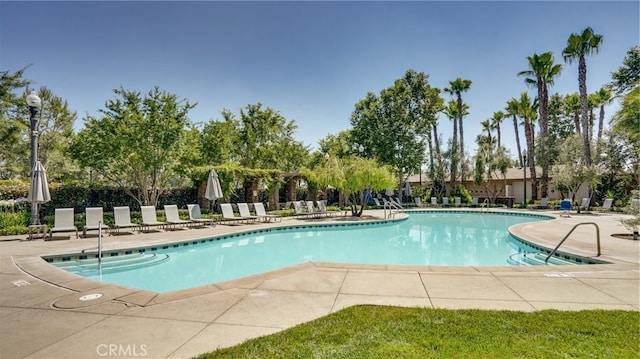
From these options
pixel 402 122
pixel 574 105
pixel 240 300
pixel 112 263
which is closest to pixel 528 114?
pixel 574 105

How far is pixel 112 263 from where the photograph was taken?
26.8 ft

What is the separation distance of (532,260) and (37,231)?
14.8 meters

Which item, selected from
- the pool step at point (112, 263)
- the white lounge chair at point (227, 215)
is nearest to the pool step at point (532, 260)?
the pool step at point (112, 263)

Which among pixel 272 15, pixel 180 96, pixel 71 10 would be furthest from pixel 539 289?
pixel 180 96

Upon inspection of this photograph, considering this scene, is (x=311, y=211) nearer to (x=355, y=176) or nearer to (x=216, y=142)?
(x=355, y=176)

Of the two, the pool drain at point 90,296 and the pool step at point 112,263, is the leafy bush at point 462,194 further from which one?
the pool drain at point 90,296

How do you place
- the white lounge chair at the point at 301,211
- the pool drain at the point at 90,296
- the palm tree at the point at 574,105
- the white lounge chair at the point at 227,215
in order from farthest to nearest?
the palm tree at the point at 574,105 → the white lounge chair at the point at 301,211 → the white lounge chair at the point at 227,215 → the pool drain at the point at 90,296

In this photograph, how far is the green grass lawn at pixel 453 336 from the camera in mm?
2863

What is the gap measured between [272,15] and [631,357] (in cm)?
1377

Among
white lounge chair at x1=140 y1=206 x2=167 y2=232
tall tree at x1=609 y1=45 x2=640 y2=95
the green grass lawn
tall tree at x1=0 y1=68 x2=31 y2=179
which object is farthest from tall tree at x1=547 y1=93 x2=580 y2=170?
tall tree at x1=0 y1=68 x2=31 y2=179

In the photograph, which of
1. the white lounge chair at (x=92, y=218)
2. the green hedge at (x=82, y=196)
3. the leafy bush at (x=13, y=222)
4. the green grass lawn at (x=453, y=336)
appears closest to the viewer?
the green grass lawn at (x=453, y=336)

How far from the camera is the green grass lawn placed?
9.39ft

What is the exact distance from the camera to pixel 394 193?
1304 inches

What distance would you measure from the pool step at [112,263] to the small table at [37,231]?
11.0ft
